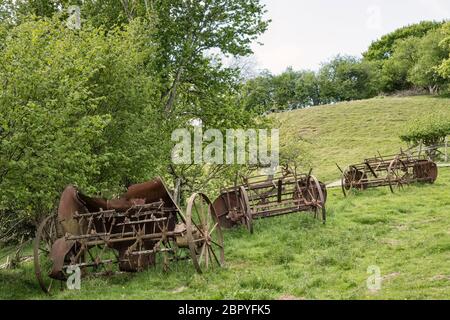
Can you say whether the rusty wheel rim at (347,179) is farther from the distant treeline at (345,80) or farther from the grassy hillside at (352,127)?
the distant treeline at (345,80)

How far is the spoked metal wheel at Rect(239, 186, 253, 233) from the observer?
16.7 m

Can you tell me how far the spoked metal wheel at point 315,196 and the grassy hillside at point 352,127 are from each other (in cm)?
1577

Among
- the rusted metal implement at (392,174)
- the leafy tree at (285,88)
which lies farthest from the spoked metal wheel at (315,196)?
the leafy tree at (285,88)

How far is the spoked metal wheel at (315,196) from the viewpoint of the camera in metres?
17.4

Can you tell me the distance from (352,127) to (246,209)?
4353 centimetres

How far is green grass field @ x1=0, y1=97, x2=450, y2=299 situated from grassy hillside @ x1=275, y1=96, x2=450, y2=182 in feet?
54.3

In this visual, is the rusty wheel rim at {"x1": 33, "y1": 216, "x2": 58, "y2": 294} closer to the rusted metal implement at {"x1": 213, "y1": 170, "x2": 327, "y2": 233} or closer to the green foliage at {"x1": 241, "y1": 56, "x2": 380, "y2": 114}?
the rusted metal implement at {"x1": 213, "y1": 170, "x2": 327, "y2": 233}

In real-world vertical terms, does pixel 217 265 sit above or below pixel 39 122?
below

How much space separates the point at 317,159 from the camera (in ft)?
150

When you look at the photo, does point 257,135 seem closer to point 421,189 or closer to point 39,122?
point 421,189

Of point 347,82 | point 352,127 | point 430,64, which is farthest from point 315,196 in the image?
point 347,82
